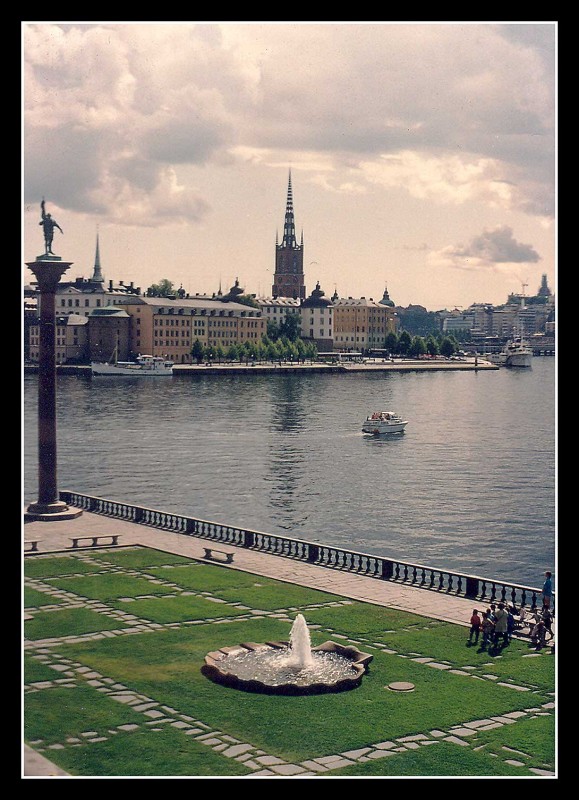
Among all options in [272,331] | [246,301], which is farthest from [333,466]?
[246,301]

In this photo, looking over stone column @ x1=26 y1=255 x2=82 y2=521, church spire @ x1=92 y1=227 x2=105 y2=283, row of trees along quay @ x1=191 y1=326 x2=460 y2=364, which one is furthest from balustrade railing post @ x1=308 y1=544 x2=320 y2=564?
church spire @ x1=92 y1=227 x2=105 y2=283

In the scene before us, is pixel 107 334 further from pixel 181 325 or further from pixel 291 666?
pixel 291 666

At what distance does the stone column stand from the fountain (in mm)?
15799

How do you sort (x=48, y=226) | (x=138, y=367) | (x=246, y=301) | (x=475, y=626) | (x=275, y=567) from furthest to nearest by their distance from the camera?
(x=246, y=301) < (x=138, y=367) < (x=48, y=226) < (x=275, y=567) < (x=475, y=626)

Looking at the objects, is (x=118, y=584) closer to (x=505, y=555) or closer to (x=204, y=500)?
(x=505, y=555)

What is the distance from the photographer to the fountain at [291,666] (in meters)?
19.6

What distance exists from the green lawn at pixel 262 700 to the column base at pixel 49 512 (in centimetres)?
1016

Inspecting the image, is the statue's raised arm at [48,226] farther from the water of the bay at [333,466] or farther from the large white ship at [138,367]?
the large white ship at [138,367]

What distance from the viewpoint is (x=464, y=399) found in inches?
5039

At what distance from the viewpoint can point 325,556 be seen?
35125mm

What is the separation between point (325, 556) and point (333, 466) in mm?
35604

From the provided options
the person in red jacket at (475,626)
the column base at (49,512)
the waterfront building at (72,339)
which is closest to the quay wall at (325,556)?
the column base at (49,512)
